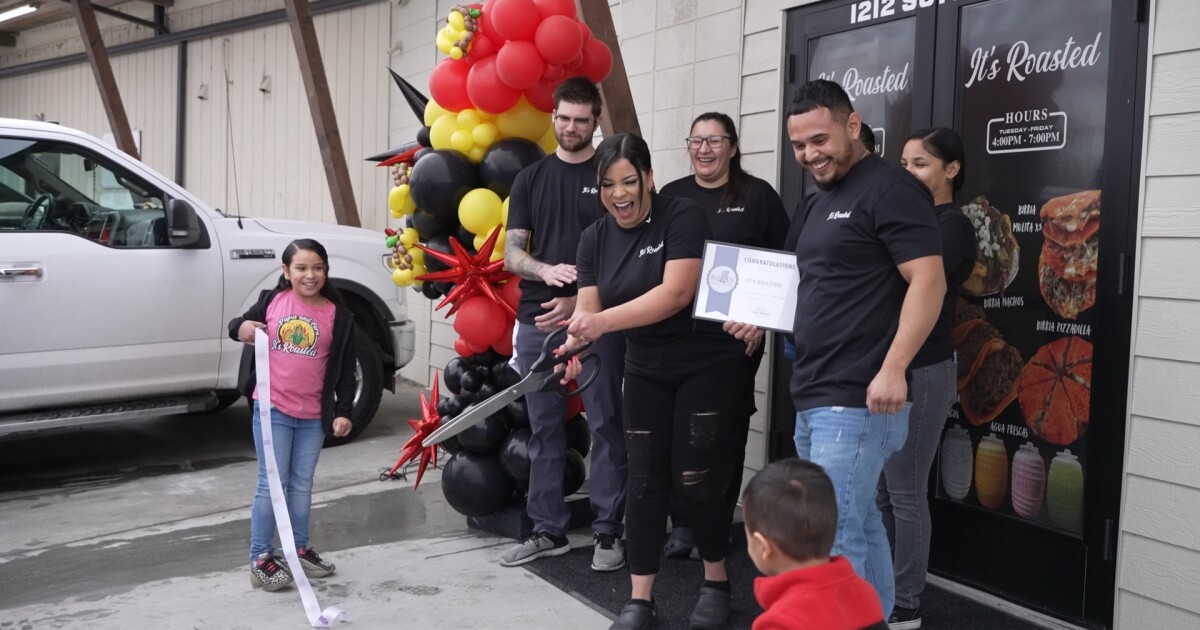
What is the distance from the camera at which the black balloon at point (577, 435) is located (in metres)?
4.87

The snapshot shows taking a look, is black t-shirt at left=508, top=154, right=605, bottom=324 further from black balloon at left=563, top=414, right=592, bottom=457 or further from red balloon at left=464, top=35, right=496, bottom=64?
black balloon at left=563, top=414, right=592, bottom=457

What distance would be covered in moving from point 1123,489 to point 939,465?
2.55ft

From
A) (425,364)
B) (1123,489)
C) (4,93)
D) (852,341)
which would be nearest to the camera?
(852,341)

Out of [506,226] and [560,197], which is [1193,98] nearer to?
[560,197]

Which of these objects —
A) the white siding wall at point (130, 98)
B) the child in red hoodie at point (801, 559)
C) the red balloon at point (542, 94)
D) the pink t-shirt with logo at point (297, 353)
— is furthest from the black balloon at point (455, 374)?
the white siding wall at point (130, 98)

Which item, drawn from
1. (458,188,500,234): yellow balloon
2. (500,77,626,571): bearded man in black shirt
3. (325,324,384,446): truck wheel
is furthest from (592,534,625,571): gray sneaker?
(325,324,384,446): truck wheel

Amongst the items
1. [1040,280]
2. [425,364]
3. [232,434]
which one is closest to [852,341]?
[1040,280]

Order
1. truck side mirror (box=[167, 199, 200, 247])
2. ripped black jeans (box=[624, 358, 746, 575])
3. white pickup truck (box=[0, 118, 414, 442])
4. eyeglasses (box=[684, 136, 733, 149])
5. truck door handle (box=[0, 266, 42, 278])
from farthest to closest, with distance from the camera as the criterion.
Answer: truck side mirror (box=[167, 199, 200, 247])
white pickup truck (box=[0, 118, 414, 442])
truck door handle (box=[0, 266, 42, 278])
eyeglasses (box=[684, 136, 733, 149])
ripped black jeans (box=[624, 358, 746, 575])

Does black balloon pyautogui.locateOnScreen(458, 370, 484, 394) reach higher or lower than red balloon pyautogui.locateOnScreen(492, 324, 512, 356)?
lower

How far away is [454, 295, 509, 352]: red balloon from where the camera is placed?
178 inches

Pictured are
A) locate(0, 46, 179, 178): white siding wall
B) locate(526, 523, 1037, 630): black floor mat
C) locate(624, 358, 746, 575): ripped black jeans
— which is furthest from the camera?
locate(0, 46, 179, 178): white siding wall

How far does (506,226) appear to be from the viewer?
14.3 ft

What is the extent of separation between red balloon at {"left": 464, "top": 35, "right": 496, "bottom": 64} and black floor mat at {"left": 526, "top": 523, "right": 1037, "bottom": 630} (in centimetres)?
215

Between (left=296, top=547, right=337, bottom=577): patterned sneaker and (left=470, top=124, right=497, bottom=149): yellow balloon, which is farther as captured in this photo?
(left=470, top=124, right=497, bottom=149): yellow balloon
